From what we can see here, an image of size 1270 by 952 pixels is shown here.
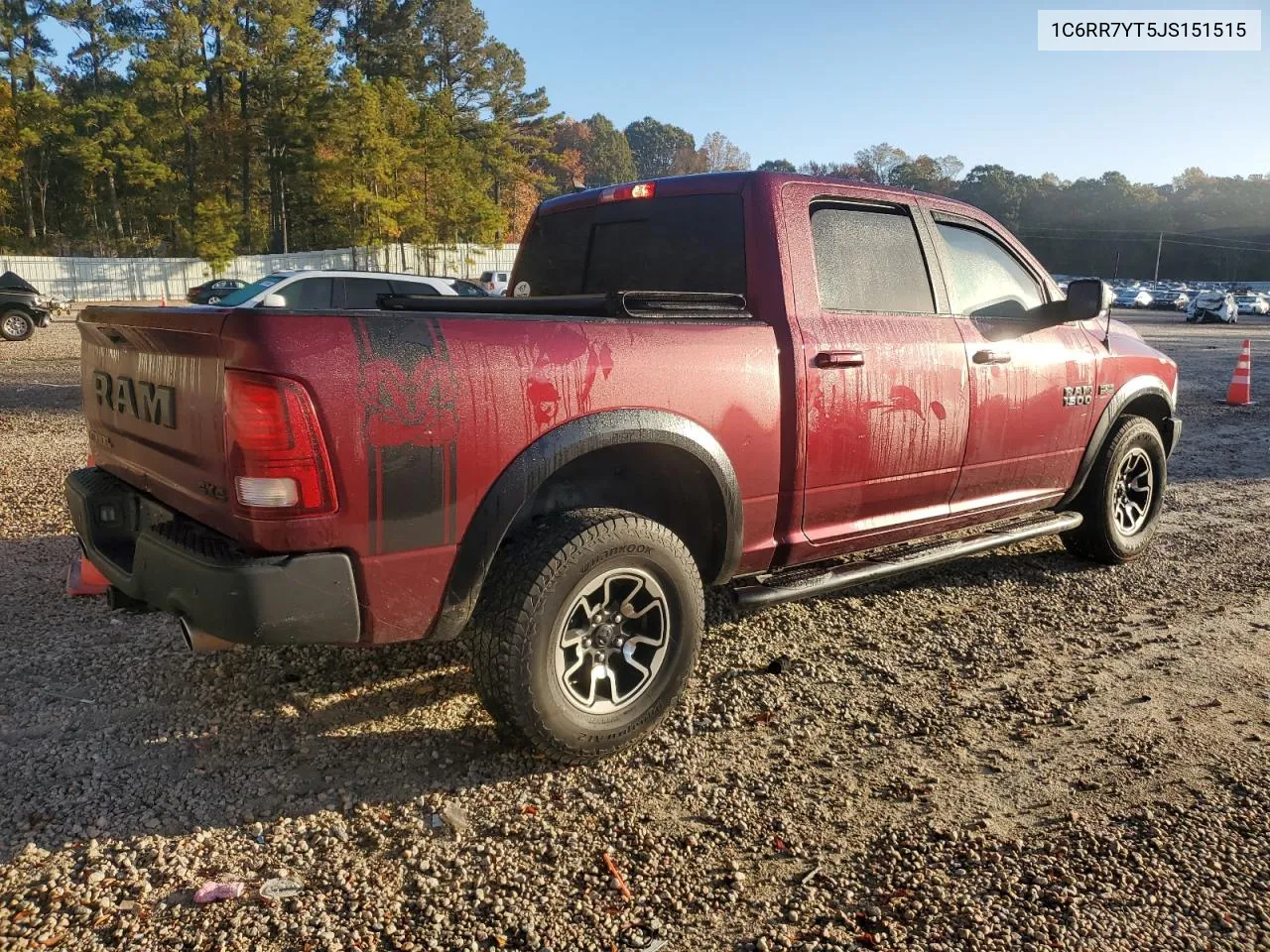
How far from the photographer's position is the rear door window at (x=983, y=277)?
434cm

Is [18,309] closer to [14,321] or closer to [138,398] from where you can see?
[14,321]

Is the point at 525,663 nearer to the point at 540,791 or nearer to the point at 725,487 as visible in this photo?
the point at 540,791

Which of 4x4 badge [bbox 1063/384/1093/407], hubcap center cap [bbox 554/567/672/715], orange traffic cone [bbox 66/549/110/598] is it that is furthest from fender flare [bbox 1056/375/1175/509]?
orange traffic cone [bbox 66/549/110/598]

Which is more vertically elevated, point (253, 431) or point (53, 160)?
point (53, 160)

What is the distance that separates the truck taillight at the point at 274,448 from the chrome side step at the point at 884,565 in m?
1.65

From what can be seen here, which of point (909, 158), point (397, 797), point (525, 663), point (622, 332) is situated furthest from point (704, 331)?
point (909, 158)

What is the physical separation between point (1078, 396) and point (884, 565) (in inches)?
63.9

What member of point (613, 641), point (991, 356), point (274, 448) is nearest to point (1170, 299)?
point (991, 356)

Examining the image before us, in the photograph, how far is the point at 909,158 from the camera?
150250 millimetres

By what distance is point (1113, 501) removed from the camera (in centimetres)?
520

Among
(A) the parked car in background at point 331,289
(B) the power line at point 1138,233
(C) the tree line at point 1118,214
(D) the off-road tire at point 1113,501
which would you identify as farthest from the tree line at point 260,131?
(B) the power line at point 1138,233

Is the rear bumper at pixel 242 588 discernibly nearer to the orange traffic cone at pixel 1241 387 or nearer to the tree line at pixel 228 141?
the orange traffic cone at pixel 1241 387

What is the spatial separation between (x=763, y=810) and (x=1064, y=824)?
0.89 m

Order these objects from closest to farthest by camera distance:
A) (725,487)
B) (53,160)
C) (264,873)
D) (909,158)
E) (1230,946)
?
(1230,946) < (264,873) < (725,487) < (53,160) < (909,158)
